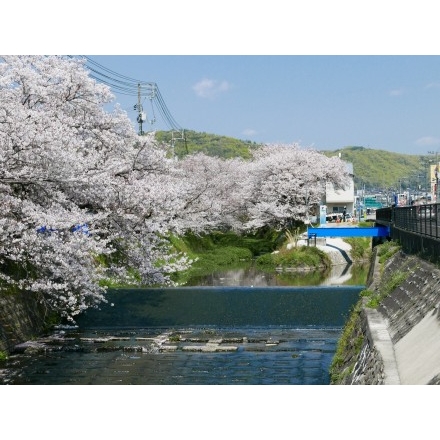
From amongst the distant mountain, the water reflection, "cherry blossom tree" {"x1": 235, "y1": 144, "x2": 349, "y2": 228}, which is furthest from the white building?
the distant mountain

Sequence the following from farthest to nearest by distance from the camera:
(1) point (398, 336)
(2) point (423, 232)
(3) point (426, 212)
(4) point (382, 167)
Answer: (4) point (382, 167) → (3) point (426, 212) → (2) point (423, 232) → (1) point (398, 336)

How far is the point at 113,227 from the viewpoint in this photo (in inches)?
638

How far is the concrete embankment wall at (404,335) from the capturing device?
7492 mm

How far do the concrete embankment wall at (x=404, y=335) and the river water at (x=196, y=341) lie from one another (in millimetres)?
1876

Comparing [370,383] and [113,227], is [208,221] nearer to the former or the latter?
[113,227]

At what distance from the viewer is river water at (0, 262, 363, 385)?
1280cm

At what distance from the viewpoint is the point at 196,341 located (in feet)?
52.5

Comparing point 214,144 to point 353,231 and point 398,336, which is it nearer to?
point 353,231

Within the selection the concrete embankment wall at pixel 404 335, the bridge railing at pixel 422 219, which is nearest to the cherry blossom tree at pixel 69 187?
the concrete embankment wall at pixel 404 335

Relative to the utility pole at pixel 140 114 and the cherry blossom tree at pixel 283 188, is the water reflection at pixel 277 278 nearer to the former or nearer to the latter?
the utility pole at pixel 140 114

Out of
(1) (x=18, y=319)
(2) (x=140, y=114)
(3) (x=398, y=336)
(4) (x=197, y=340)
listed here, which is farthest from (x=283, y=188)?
(3) (x=398, y=336)

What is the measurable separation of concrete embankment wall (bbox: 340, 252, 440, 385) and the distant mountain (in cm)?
9806

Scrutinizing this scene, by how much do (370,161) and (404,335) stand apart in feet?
475

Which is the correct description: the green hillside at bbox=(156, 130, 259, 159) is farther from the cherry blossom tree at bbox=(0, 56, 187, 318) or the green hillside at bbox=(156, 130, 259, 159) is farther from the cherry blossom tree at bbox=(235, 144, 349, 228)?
the cherry blossom tree at bbox=(0, 56, 187, 318)
